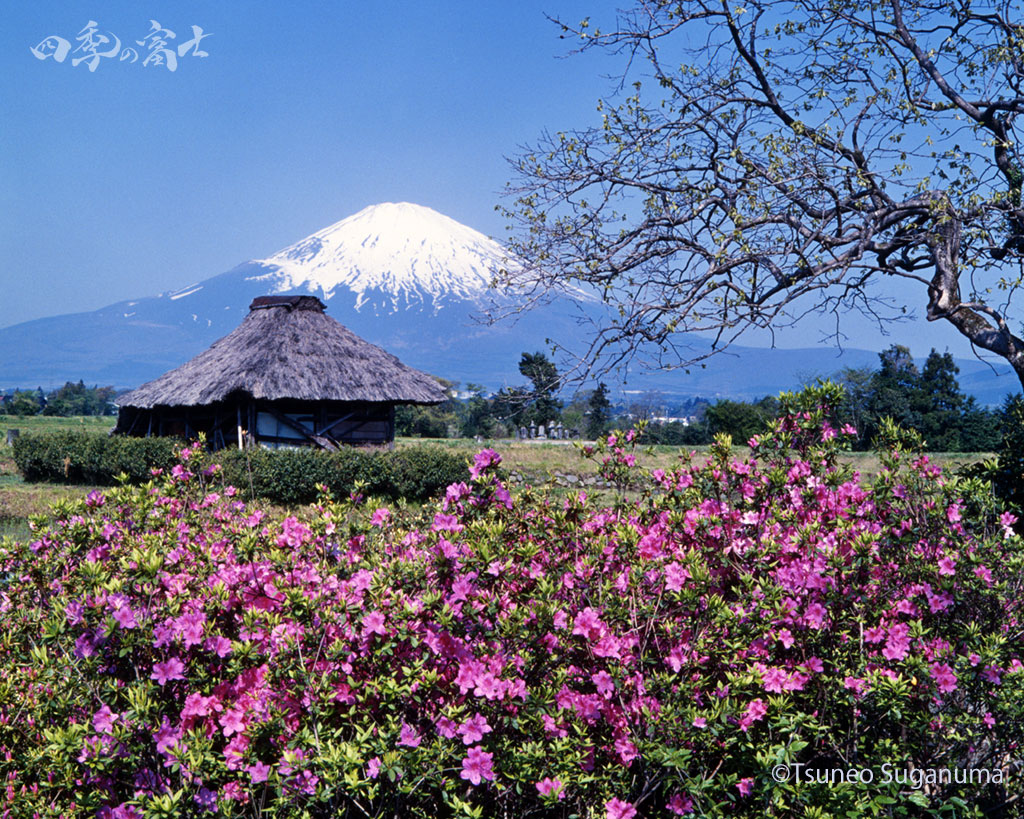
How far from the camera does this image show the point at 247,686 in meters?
2.34

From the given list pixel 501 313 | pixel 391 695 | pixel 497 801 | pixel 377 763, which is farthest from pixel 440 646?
pixel 501 313

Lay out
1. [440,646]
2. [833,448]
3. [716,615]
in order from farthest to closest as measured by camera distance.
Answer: [833,448]
[716,615]
[440,646]

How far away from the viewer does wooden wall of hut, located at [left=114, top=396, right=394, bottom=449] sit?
65.4 ft

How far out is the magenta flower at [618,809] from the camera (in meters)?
2.19

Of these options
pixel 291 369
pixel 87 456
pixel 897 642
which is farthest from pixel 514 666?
pixel 87 456

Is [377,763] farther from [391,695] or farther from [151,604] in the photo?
[151,604]

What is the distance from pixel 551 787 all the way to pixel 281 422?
19.2 m

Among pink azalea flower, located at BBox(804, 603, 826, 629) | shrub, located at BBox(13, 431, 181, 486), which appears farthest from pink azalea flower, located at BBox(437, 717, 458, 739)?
shrub, located at BBox(13, 431, 181, 486)

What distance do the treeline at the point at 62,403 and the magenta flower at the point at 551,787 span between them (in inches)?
2341

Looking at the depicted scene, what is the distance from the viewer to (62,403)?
66.1 m

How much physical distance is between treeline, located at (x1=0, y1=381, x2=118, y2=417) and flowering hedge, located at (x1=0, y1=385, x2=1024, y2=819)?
58538mm

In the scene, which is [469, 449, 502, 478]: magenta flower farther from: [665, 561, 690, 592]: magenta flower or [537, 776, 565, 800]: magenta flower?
[537, 776, 565, 800]: magenta flower

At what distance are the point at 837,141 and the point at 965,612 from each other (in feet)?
19.9

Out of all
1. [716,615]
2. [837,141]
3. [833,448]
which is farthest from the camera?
[837,141]
